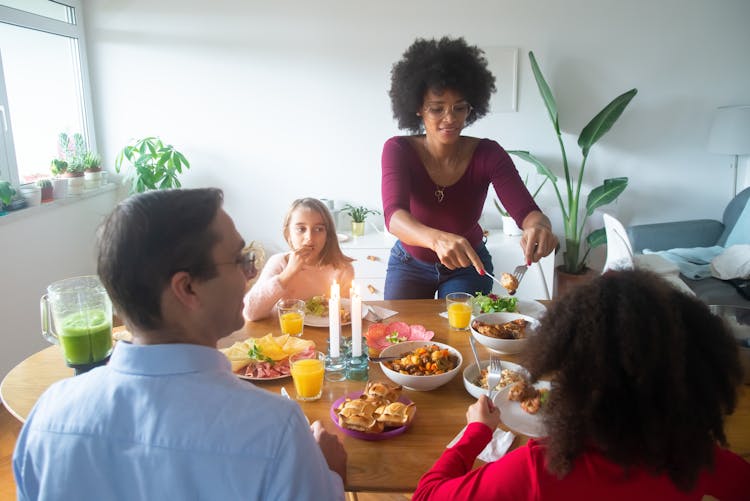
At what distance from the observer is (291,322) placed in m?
1.82

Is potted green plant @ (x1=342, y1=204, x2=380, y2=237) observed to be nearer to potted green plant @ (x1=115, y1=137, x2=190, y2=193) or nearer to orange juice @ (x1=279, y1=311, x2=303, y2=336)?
potted green plant @ (x1=115, y1=137, x2=190, y2=193)

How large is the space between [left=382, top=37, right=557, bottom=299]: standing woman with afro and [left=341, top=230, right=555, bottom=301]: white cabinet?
154 cm

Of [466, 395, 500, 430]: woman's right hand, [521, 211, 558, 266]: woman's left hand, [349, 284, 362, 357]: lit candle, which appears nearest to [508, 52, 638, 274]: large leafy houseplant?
[521, 211, 558, 266]: woman's left hand

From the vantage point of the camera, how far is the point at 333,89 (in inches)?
166

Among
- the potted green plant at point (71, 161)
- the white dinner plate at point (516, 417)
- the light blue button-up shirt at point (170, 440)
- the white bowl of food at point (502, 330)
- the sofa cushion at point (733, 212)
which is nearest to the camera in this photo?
the light blue button-up shirt at point (170, 440)

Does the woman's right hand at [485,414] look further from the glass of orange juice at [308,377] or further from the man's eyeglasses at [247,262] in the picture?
the man's eyeglasses at [247,262]

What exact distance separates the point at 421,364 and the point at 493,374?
0.20 m

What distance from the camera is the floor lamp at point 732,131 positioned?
12.5 feet

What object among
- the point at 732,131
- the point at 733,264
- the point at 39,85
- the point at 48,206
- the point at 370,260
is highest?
the point at 39,85

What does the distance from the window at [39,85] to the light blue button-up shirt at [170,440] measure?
308 centimetres

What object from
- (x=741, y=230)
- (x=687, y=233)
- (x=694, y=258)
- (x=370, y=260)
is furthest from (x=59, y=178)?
(x=741, y=230)

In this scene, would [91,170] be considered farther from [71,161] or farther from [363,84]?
[363,84]

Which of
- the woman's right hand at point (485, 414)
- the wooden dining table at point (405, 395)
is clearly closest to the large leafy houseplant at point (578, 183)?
the wooden dining table at point (405, 395)

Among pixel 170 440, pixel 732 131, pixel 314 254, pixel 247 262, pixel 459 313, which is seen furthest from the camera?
pixel 732 131
